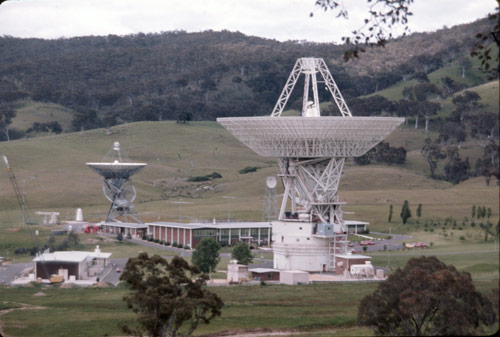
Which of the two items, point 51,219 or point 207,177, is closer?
point 51,219

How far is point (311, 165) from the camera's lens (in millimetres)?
69625

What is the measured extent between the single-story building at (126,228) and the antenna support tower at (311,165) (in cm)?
2212

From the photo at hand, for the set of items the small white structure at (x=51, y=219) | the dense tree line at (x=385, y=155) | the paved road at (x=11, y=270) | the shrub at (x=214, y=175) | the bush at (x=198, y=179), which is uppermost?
the dense tree line at (x=385, y=155)

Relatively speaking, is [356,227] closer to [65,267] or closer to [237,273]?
[237,273]

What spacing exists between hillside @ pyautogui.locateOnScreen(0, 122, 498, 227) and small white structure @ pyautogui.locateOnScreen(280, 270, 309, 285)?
33.8 m

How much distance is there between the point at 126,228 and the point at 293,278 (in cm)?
3210

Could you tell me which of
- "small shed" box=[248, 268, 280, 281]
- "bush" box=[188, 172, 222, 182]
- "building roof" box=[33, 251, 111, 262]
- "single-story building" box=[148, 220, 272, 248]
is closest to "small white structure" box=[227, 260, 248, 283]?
"small shed" box=[248, 268, 280, 281]

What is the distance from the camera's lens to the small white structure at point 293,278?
60094 mm

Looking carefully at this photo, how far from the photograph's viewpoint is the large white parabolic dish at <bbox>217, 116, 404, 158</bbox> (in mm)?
65375

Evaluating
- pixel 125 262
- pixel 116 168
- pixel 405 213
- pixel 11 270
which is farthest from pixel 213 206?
pixel 11 270

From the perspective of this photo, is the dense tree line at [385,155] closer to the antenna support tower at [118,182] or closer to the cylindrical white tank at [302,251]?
the antenna support tower at [118,182]

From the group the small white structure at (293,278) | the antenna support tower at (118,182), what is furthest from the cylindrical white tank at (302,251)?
the antenna support tower at (118,182)

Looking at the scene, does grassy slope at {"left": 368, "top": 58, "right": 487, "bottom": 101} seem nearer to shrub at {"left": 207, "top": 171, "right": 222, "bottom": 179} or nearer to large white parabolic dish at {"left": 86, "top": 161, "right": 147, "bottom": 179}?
shrub at {"left": 207, "top": 171, "right": 222, "bottom": 179}

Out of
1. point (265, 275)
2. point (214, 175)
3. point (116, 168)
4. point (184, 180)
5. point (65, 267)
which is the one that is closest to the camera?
point (65, 267)
